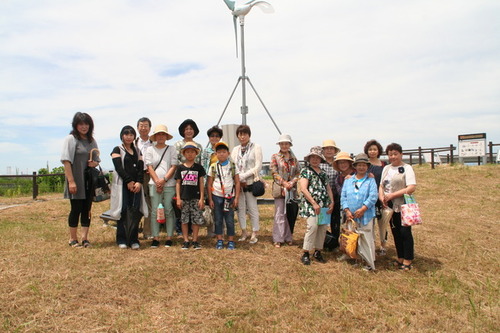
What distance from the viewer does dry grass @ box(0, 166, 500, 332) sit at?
2916 millimetres

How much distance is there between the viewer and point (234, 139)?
23.7 feet

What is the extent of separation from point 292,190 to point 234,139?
250 centimetres

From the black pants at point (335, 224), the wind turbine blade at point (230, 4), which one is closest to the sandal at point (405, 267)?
the black pants at point (335, 224)

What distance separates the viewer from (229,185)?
4.88 metres

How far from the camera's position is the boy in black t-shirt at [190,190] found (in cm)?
472

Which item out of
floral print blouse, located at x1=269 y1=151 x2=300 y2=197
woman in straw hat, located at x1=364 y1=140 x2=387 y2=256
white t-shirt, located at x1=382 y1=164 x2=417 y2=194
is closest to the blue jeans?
floral print blouse, located at x1=269 y1=151 x2=300 y2=197

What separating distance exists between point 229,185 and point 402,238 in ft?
7.58

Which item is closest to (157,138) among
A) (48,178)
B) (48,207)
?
(48,207)

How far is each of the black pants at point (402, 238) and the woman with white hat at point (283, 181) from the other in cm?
143

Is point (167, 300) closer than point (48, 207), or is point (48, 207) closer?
point (167, 300)

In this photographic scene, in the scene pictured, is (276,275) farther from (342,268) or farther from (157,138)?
(157,138)

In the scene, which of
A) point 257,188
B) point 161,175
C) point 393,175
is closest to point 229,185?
point 257,188

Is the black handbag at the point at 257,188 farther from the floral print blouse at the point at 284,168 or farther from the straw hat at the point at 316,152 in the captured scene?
the straw hat at the point at 316,152

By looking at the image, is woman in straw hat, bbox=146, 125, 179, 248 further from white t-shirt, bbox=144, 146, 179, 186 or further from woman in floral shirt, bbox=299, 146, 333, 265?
woman in floral shirt, bbox=299, 146, 333, 265
